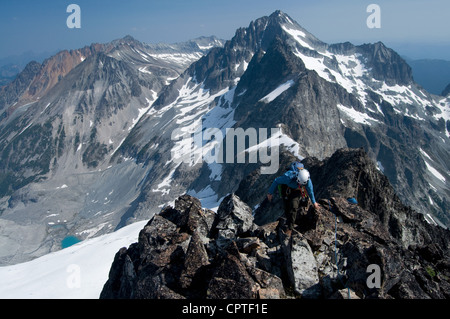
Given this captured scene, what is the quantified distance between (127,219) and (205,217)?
167m

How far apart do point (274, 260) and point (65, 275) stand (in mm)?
→ 35763

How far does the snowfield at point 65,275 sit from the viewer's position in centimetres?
3497

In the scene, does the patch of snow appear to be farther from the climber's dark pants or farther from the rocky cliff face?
the climber's dark pants

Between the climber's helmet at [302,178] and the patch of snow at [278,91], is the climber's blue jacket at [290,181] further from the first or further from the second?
the patch of snow at [278,91]

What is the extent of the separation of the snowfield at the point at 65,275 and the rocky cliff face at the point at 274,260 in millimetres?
18308

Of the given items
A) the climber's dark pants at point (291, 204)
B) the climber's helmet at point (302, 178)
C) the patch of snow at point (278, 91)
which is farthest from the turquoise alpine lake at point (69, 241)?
the climber's helmet at point (302, 178)

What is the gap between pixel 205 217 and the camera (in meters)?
18.8

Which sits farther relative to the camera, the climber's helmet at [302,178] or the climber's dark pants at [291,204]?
the climber's dark pants at [291,204]

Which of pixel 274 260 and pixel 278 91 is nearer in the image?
pixel 274 260

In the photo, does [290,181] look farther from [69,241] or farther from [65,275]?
[69,241]

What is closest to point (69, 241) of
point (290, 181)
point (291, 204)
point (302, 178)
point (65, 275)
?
point (65, 275)

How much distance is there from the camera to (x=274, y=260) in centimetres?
1319

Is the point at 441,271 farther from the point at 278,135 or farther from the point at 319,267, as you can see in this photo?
the point at 278,135
